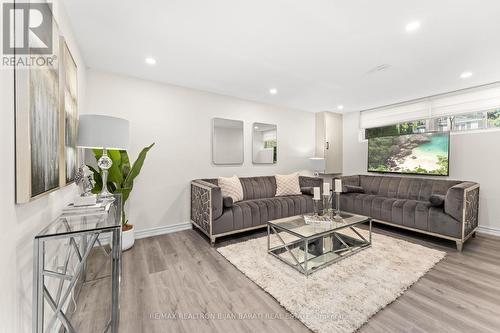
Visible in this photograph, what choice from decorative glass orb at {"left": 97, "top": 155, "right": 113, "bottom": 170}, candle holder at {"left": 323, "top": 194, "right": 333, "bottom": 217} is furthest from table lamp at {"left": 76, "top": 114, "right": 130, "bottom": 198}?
candle holder at {"left": 323, "top": 194, "right": 333, "bottom": 217}

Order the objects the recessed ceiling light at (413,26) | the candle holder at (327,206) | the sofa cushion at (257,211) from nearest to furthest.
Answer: the recessed ceiling light at (413,26)
the candle holder at (327,206)
the sofa cushion at (257,211)

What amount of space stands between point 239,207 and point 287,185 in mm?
1403

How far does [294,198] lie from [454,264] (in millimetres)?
2104

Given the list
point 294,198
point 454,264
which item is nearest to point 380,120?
point 294,198

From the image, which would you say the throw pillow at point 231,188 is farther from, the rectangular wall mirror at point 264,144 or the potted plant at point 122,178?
the potted plant at point 122,178

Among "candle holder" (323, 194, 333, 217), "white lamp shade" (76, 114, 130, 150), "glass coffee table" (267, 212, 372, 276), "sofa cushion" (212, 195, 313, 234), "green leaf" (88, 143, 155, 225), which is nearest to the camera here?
"white lamp shade" (76, 114, 130, 150)

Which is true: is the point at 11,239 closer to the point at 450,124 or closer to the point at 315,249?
the point at 315,249

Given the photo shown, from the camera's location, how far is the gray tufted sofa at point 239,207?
9.43ft

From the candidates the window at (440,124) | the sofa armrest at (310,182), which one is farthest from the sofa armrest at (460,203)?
the sofa armrest at (310,182)

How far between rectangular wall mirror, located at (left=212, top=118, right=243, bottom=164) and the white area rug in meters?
1.68

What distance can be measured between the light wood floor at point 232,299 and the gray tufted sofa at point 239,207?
480 mm

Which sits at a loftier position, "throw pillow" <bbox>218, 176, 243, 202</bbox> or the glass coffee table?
"throw pillow" <bbox>218, 176, 243, 202</bbox>

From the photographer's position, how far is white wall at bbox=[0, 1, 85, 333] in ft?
2.74

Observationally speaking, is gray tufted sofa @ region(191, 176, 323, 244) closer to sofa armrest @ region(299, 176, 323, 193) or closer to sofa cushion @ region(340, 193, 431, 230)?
sofa armrest @ region(299, 176, 323, 193)
